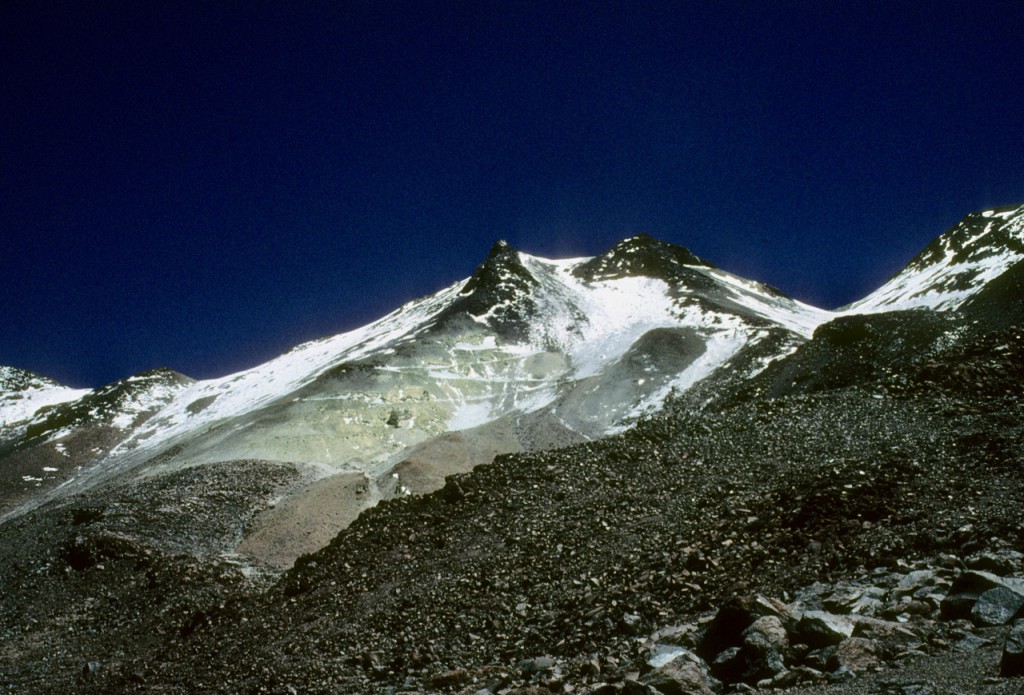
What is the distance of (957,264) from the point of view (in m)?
93.9

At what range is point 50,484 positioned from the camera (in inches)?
2793

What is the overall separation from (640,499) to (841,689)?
1369 cm

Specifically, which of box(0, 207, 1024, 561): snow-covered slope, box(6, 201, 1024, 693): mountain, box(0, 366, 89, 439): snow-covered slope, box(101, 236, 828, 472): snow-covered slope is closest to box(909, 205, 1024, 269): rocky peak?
box(0, 207, 1024, 561): snow-covered slope

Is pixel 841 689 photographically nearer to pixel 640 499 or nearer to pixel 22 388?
pixel 640 499

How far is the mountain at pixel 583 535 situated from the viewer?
12.9m

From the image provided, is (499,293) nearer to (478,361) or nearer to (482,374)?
(478,361)

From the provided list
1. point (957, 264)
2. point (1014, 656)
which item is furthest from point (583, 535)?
point (957, 264)

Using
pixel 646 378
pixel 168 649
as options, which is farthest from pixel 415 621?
pixel 646 378

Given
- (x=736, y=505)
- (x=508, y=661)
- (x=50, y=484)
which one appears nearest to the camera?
(x=508, y=661)

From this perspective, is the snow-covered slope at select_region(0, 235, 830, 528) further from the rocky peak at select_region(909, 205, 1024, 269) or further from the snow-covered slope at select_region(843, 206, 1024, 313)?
the rocky peak at select_region(909, 205, 1024, 269)

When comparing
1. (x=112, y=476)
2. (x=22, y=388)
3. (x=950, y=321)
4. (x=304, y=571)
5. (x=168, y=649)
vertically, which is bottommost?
(x=168, y=649)

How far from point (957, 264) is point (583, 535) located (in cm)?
9473

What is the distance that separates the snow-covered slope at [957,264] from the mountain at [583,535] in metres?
32.0

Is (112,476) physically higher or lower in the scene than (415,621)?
higher
